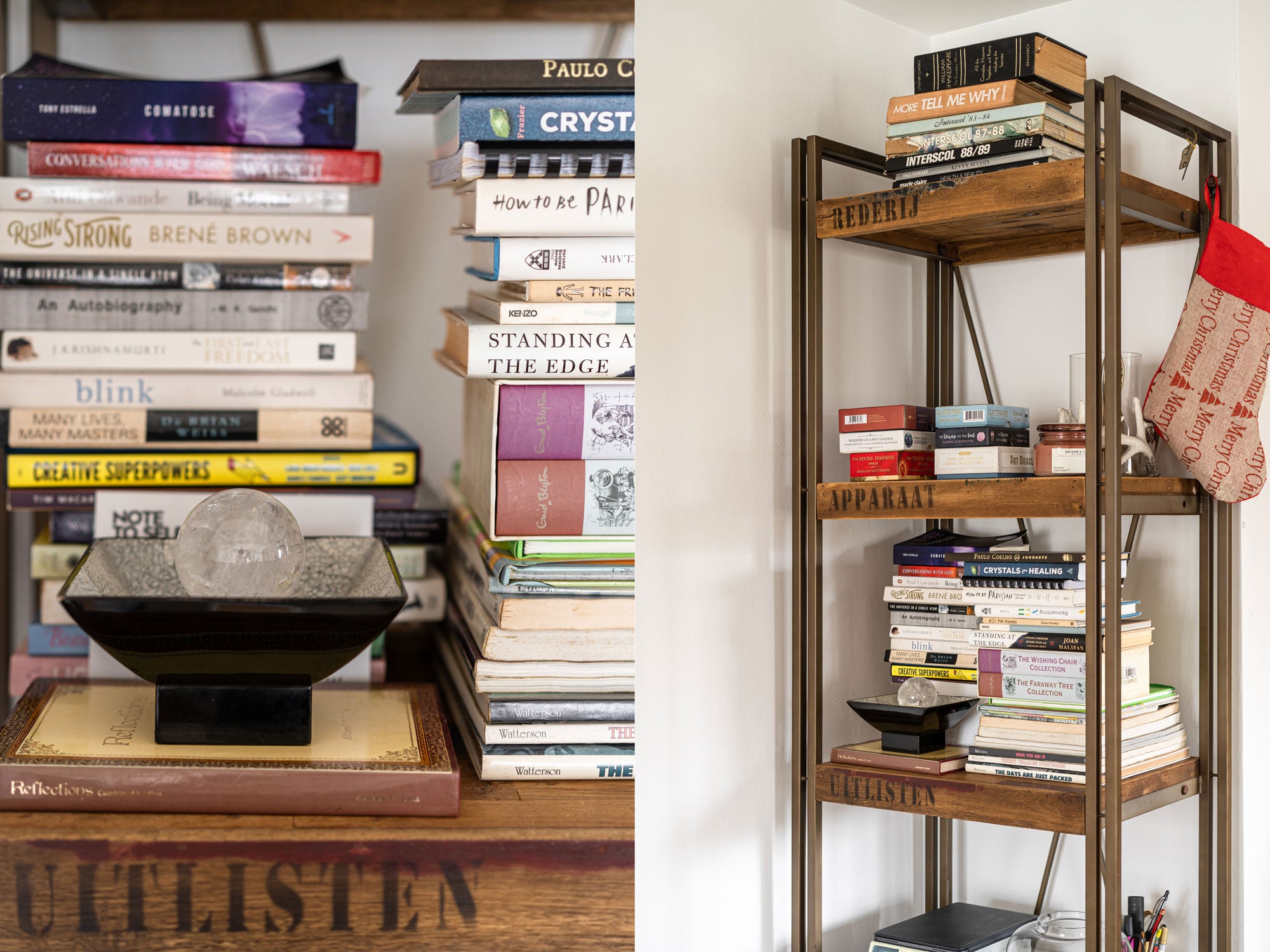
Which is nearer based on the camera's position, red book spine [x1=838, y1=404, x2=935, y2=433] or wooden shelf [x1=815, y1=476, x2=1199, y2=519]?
wooden shelf [x1=815, y1=476, x2=1199, y2=519]

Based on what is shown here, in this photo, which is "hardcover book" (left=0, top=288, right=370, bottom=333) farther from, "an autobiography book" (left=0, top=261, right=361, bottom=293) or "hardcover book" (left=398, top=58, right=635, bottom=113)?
"hardcover book" (left=398, top=58, right=635, bottom=113)

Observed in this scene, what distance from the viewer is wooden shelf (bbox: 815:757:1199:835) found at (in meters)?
1.33

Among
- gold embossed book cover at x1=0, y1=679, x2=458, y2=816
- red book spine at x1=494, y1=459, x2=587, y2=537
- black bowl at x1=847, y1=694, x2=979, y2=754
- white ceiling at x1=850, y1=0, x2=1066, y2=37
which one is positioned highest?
white ceiling at x1=850, y1=0, x2=1066, y2=37

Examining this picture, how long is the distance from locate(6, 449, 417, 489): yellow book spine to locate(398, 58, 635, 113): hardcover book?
0.38 metres

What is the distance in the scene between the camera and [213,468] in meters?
1.18

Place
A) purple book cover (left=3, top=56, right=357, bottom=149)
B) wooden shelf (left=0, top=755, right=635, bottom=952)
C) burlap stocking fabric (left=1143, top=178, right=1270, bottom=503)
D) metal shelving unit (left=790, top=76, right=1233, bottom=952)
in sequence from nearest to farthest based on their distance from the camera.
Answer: wooden shelf (left=0, top=755, right=635, bottom=952)
purple book cover (left=3, top=56, right=357, bottom=149)
metal shelving unit (left=790, top=76, right=1233, bottom=952)
burlap stocking fabric (left=1143, top=178, right=1270, bottom=503)

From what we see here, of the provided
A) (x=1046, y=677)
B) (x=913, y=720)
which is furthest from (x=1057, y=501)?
(x=913, y=720)

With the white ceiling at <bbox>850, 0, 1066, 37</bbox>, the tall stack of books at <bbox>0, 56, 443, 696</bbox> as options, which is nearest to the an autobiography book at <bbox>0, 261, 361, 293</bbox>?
the tall stack of books at <bbox>0, 56, 443, 696</bbox>

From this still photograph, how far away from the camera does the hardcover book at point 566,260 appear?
3.33 feet

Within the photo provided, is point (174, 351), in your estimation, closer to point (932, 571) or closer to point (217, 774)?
point (217, 774)

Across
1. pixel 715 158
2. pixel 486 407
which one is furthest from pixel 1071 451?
pixel 486 407

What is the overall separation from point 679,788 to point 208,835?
72 cm

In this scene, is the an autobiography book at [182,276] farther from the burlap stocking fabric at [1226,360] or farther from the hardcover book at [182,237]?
the burlap stocking fabric at [1226,360]

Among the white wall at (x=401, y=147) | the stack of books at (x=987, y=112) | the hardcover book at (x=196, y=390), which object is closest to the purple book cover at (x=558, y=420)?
the hardcover book at (x=196, y=390)
